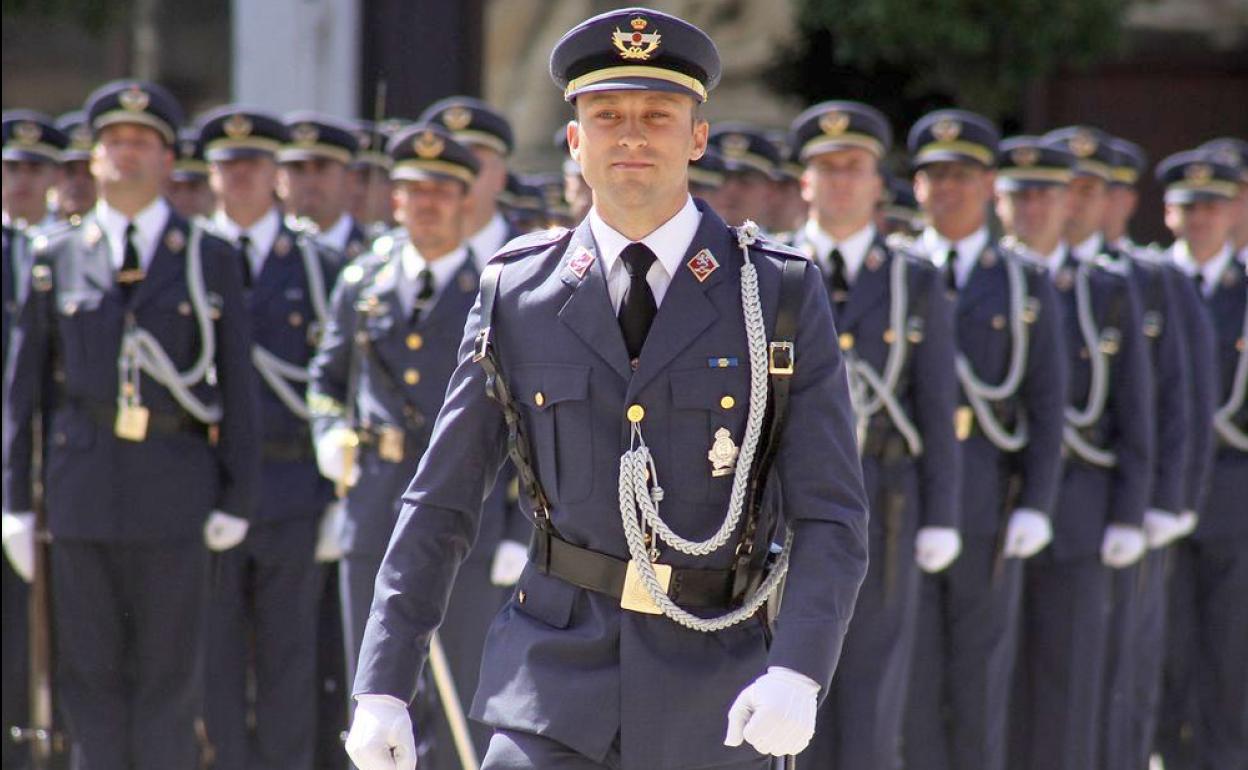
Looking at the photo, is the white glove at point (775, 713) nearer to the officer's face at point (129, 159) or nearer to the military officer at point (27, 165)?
the officer's face at point (129, 159)

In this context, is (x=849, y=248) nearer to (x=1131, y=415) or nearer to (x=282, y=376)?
(x=1131, y=415)

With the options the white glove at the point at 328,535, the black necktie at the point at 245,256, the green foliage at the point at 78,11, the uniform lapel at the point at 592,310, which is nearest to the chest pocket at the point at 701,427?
the uniform lapel at the point at 592,310

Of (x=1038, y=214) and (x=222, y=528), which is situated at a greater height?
(x=1038, y=214)

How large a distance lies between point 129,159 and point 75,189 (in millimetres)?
2249

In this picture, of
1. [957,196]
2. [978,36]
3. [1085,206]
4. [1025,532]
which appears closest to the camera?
[1025,532]

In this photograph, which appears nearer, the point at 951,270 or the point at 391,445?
the point at 391,445

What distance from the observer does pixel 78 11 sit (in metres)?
12.8

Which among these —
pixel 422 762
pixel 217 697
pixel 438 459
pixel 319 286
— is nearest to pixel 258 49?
pixel 319 286

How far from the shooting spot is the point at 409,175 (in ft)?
22.0

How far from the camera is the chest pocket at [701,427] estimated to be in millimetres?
3777

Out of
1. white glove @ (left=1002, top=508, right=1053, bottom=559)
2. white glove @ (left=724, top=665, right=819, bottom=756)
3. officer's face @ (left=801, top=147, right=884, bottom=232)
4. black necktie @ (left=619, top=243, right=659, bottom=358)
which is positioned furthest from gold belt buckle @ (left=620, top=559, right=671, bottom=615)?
white glove @ (left=1002, top=508, right=1053, bottom=559)

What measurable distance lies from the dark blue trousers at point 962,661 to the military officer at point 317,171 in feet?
9.28

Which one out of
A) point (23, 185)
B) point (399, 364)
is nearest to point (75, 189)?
point (23, 185)

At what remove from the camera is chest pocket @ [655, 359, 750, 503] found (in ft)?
12.4
